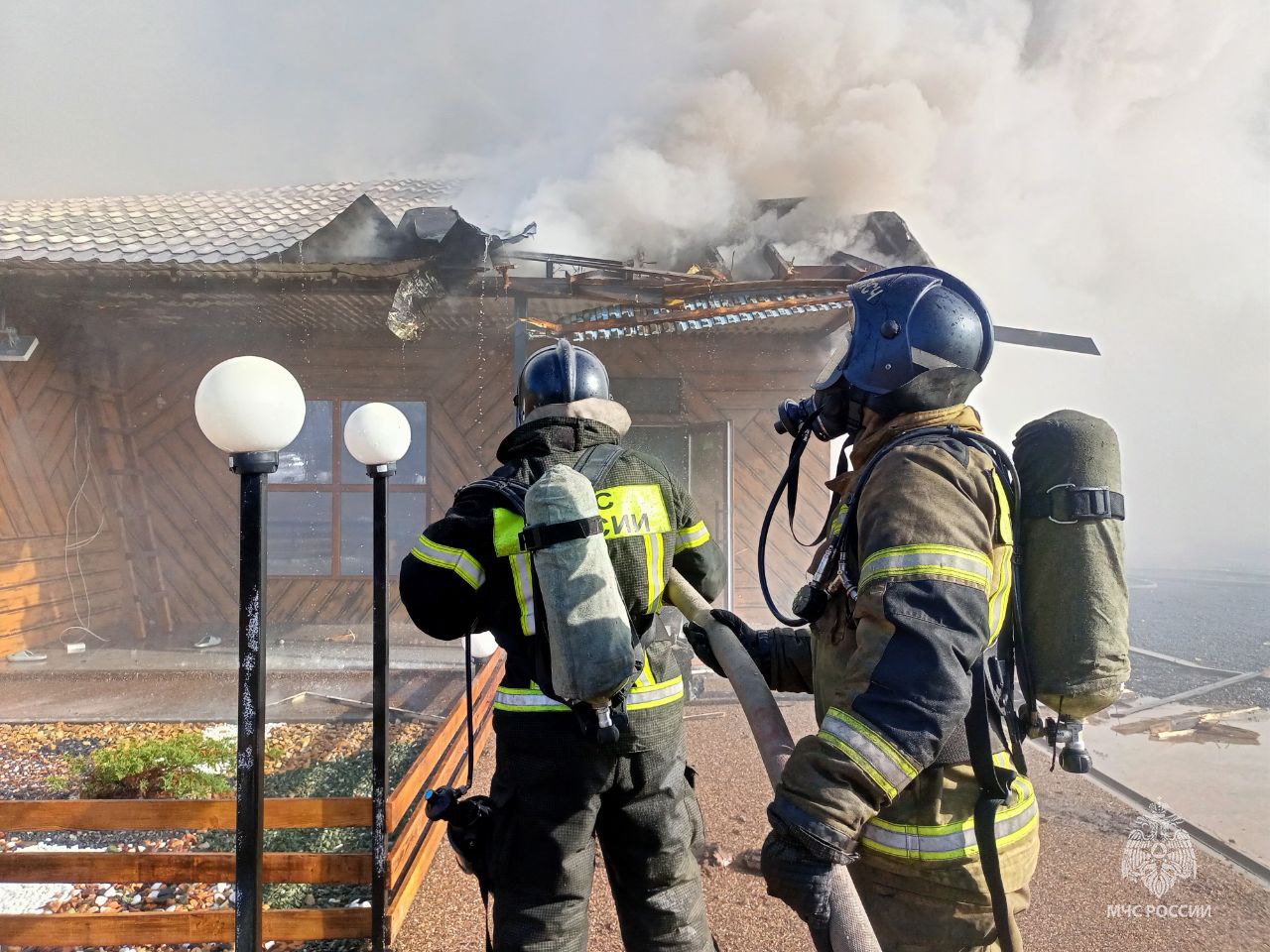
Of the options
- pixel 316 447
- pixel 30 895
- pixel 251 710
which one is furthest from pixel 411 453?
pixel 251 710

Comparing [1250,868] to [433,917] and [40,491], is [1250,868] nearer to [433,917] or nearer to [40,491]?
[433,917]

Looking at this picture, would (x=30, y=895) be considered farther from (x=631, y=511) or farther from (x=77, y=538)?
(x=77, y=538)

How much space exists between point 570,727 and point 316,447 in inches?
311

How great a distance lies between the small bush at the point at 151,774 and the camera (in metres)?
3.47

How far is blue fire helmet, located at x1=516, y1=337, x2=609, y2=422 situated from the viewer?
7.69 ft

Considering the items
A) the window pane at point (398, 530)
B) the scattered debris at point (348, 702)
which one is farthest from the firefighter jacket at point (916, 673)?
the window pane at point (398, 530)

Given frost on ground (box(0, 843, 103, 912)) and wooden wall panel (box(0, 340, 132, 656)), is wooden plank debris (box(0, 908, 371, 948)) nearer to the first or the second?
frost on ground (box(0, 843, 103, 912))

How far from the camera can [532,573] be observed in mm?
1938

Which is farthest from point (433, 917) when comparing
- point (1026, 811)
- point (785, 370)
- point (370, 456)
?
point (785, 370)

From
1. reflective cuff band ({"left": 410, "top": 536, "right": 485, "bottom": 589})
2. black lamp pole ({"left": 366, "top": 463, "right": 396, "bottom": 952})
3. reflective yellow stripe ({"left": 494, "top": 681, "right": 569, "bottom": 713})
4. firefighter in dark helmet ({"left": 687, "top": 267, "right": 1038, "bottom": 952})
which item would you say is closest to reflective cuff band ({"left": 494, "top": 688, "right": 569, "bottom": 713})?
reflective yellow stripe ({"left": 494, "top": 681, "right": 569, "bottom": 713})

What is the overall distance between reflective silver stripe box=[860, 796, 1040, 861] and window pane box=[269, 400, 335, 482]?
8381 millimetres

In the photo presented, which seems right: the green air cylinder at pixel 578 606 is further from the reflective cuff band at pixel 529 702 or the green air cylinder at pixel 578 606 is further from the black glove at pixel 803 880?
the black glove at pixel 803 880

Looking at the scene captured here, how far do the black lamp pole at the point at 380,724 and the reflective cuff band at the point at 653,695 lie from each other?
115 cm

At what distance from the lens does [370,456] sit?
296cm
